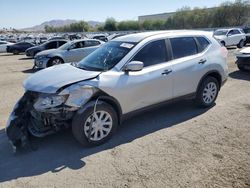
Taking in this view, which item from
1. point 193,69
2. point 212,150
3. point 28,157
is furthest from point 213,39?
point 28,157

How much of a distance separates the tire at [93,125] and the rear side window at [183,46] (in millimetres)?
1904

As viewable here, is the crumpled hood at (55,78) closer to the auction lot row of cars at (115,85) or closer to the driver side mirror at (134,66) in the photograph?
the auction lot row of cars at (115,85)

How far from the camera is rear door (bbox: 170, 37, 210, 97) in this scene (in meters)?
5.55

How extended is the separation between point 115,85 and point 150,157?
1.31 meters

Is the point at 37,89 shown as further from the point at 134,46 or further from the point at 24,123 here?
the point at 134,46

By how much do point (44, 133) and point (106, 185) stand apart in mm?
1510

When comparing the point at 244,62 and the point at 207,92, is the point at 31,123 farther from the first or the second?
the point at 244,62

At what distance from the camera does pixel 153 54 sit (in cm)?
530

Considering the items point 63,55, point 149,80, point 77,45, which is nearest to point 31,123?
point 149,80

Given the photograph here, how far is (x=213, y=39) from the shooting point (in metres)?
6.47

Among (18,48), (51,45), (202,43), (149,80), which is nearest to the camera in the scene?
(149,80)

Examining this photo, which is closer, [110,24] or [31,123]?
[31,123]

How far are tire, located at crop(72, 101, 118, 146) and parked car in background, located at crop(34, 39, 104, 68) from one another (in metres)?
9.40

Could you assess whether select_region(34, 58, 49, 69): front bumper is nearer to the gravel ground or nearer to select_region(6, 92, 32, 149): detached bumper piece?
the gravel ground
